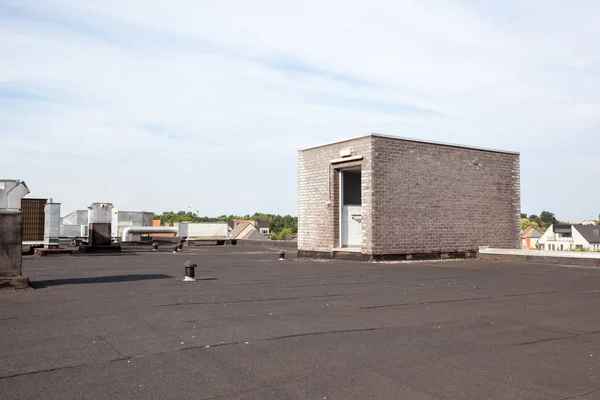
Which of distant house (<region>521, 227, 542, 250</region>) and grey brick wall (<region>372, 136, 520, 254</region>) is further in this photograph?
distant house (<region>521, 227, 542, 250</region>)

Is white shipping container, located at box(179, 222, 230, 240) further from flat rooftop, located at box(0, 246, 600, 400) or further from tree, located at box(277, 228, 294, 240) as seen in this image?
tree, located at box(277, 228, 294, 240)

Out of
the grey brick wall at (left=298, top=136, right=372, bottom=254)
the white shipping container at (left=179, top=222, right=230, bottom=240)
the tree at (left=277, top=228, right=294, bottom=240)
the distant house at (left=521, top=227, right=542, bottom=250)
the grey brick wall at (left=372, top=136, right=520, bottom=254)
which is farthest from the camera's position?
the tree at (left=277, top=228, right=294, bottom=240)

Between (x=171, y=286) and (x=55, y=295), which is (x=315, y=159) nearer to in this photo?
(x=171, y=286)

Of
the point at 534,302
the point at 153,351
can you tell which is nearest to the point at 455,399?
the point at 153,351

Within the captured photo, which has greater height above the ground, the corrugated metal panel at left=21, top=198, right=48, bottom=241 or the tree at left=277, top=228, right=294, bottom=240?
the corrugated metal panel at left=21, top=198, right=48, bottom=241

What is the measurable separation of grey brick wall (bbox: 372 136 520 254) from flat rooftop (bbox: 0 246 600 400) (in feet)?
31.3

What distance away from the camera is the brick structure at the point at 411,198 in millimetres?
21578

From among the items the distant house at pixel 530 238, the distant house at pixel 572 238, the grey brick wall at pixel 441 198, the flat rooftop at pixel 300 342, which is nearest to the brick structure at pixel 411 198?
the grey brick wall at pixel 441 198

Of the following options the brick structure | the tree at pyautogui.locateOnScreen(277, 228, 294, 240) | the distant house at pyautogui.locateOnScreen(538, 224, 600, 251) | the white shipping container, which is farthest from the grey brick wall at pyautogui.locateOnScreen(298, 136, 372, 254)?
the tree at pyautogui.locateOnScreen(277, 228, 294, 240)

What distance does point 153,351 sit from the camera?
6.06m

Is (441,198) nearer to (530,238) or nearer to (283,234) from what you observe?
(283,234)

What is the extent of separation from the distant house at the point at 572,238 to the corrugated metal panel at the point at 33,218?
291ft

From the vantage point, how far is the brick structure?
70.8 feet

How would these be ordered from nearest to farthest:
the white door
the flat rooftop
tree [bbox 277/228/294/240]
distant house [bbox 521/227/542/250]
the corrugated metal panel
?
the flat rooftop
the white door
the corrugated metal panel
distant house [bbox 521/227/542/250]
tree [bbox 277/228/294/240]
